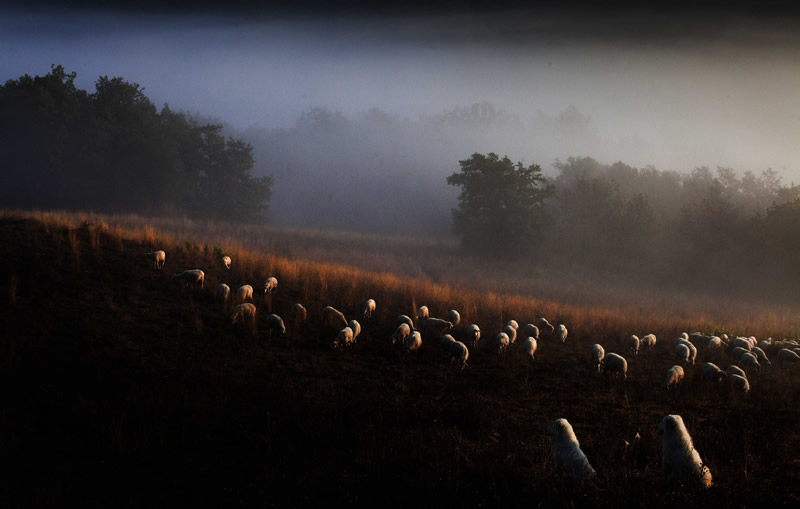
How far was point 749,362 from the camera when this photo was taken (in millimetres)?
10812

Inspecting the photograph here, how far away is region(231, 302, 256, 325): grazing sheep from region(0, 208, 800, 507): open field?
309 millimetres

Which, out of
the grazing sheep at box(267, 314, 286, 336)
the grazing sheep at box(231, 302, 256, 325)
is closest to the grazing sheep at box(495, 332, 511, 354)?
the grazing sheep at box(267, 314, 286, 336)

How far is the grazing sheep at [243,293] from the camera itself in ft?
38.0

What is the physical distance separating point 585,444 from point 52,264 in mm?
12482

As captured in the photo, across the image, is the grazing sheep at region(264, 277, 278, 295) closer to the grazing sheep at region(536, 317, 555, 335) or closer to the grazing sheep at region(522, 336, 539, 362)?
the grazing sheep at region(522, 336, 539, 362)

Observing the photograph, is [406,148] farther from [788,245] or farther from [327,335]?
[327,335]

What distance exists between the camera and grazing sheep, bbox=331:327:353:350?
382 inches

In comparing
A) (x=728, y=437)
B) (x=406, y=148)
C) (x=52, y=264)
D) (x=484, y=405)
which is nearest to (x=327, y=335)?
(x=484, y=405)

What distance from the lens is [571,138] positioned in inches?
4018

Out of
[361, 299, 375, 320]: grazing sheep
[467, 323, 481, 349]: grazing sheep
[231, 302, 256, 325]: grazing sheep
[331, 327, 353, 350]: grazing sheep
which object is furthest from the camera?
[361, 299, 375, 320]: grazing sheep

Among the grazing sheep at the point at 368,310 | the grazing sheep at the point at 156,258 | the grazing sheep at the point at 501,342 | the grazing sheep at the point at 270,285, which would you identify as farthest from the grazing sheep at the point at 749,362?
the grazing sheep at the point at 156,258

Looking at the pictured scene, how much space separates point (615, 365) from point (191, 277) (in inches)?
433

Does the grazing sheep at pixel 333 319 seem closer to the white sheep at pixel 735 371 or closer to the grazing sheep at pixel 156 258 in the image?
the grazing sheep at pixel 156 258

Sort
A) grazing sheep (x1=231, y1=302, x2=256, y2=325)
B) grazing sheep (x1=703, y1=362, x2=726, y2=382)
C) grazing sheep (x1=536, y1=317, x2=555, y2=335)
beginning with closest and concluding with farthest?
grazing sheep (x1=703, y1=362, x2=726, y2=382) < grazing sheep (x1=231, y1=302, x2=256, y2=325) < grazing sheep (x1=536, y1=317, x2=555, y2=335)
